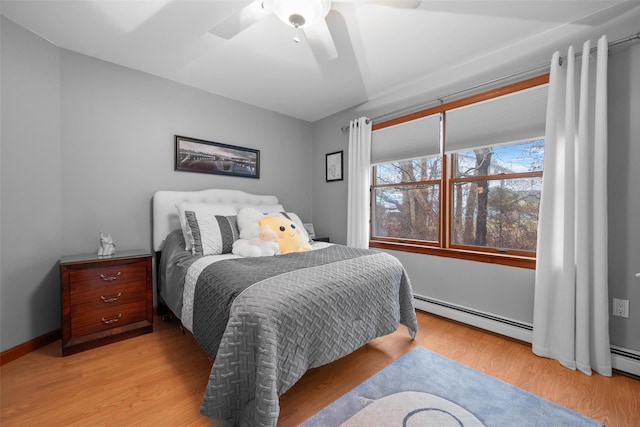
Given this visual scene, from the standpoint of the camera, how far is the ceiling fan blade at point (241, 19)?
151 centimetres

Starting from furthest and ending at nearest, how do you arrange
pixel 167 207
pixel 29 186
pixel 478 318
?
pixel 167 207, pixel 478 318, pixel 29 186

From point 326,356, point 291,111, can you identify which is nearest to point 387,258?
point 326,356

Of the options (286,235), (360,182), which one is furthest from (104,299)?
(360,182)

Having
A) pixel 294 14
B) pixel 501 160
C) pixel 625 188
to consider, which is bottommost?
pixel 625 188

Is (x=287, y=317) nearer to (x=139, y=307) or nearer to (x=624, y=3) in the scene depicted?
(x=139, y=307)

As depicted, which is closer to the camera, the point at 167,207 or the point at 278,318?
the point at 278,318


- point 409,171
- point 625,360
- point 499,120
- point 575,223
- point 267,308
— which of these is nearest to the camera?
point 267,308

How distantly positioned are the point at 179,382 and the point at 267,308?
98cm

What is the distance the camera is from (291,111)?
3678mm

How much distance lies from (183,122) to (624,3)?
368cm

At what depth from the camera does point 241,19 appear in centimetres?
160

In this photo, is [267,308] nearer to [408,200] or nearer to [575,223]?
[575,223]

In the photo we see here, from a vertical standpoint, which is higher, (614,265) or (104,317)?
(614,265)

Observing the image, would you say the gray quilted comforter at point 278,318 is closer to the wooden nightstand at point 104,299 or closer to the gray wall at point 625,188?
the wooden nightstand at point 104,299
